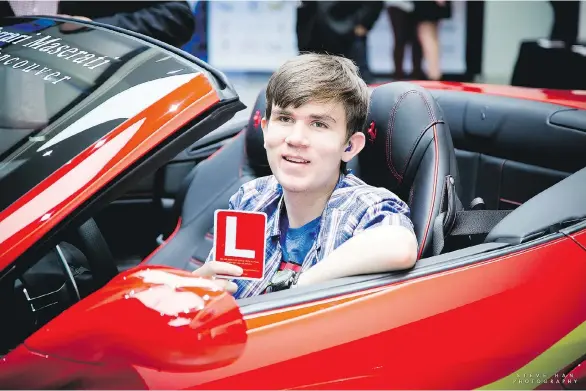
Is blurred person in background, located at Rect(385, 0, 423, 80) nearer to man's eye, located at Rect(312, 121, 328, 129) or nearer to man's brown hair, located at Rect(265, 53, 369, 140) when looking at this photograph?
man's brown hair, located at Rect(265, 53, 369, 140)

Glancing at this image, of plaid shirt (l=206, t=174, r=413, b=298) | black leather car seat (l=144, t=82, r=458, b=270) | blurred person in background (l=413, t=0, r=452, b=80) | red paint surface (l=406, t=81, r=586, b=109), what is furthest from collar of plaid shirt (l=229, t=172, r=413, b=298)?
blurred person in background (l=413, t=0, r=452, b=80)

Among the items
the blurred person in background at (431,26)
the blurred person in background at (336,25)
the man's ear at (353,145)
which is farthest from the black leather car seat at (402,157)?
the blurred person in background at (431,26)

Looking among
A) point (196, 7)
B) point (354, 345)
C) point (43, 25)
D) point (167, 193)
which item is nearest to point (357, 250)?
point (354, 345)

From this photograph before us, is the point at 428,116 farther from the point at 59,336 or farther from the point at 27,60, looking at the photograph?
the point at 59,336

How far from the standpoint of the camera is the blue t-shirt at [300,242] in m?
1.65

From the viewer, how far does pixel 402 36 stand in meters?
6.53

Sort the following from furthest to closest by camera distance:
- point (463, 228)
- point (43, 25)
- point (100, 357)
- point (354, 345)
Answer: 1. point (463, 228)
2. point (43, 25)
3. point (354, 345)
4. point (100, 357)

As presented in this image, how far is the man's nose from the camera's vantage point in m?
1.45

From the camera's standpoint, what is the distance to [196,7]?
257 inches

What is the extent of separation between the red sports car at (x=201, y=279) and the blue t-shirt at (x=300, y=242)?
0.85 feet

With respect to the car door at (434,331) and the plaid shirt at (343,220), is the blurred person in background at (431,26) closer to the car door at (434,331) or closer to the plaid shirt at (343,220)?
the plaid shirt at (343,220)

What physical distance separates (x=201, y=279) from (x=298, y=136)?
47 cm

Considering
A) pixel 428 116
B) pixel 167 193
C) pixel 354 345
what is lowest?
pixel 167 193

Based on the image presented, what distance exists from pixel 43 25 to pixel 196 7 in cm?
513
